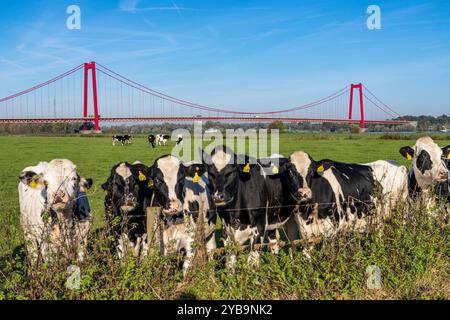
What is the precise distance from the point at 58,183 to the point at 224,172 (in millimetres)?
1785

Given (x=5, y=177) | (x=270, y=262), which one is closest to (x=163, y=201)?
(x=270, y=262)

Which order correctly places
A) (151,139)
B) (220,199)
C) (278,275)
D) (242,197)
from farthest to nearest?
(151,139)
(242,197)
(220,199)
(278,275)

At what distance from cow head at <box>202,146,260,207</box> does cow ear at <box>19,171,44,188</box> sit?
1.82 metres

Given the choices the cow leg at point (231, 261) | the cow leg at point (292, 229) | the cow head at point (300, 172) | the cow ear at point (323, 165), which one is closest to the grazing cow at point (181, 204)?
the cow leg at point (231, 261)

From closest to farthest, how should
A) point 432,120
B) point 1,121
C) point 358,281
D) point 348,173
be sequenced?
point 358,281
point 348,173
point 1,121
point 432,120

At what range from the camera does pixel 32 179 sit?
5.06 metres

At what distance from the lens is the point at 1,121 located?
43.8 meters

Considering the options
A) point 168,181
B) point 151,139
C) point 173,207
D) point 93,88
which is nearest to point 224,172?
point 168,181

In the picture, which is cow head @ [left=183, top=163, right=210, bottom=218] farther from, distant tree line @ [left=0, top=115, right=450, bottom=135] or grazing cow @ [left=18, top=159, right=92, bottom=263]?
distant tree line @ [left=0, top=115, right=450, bottom=135]

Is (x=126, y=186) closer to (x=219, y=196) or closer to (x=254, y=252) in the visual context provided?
(x=219, y=196)

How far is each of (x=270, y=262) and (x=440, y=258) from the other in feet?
5.63

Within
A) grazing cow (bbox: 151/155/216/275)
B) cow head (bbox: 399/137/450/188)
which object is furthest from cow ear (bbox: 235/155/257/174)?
cow head (bbox: 399/137/450/188)
